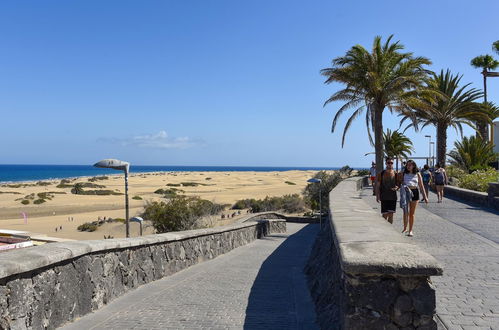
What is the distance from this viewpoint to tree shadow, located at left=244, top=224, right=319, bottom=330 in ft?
18.0

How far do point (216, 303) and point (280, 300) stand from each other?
3.23ft

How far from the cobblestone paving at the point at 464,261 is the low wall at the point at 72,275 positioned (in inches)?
162

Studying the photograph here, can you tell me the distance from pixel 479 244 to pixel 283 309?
5.53 m

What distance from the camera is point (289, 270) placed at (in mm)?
10102

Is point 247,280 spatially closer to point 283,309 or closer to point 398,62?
point 283,309

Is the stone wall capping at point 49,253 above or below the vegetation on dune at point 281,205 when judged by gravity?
above

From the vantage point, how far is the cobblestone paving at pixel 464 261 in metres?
5.03

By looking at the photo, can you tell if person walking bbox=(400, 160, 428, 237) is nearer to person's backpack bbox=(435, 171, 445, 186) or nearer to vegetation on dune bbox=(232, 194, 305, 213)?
person's backpack bbox=(435, 171, 445, 186)

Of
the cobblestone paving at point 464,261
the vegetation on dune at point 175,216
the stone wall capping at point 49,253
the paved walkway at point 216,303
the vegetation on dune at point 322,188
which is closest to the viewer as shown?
the stone wall capping at point 49,253

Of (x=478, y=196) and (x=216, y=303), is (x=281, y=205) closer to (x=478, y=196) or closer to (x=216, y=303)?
(x=478, y=196)

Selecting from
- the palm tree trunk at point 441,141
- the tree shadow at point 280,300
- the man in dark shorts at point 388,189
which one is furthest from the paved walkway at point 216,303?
the palm tree trunk at point 441,141

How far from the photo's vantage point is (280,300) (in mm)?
6770

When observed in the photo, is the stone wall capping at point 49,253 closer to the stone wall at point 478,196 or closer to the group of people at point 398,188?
the group of people at point 398,188

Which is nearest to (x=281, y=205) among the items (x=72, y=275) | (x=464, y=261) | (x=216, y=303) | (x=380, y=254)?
(x=464, y=261)
